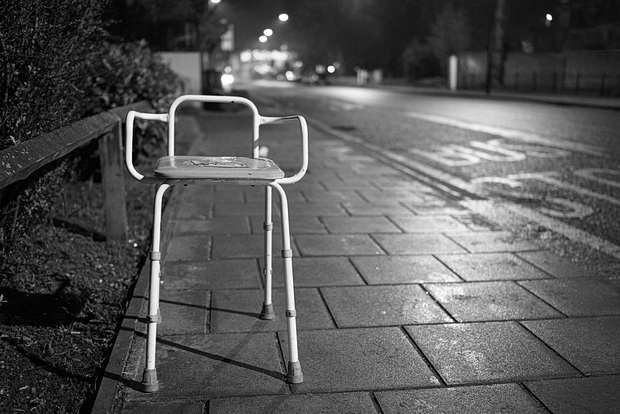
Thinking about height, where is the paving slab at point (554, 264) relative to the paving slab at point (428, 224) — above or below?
below

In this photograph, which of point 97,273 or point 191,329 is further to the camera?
point 97,273

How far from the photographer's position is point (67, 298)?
4.14 meters

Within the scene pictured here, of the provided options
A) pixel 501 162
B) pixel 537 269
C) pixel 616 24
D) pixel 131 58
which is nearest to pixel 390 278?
pixel 537 269

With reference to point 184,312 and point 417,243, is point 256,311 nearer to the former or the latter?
point 184,312

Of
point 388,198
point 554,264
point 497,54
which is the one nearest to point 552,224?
point 554,264

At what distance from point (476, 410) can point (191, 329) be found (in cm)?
166

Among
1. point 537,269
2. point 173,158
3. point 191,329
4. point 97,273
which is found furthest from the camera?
point 537,269

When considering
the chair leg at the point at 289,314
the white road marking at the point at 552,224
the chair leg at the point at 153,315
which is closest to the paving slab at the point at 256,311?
the chair leg at the point at 289,314

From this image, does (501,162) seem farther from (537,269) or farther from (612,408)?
(612,408)

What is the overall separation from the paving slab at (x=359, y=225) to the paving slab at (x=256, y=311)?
5.92 ft

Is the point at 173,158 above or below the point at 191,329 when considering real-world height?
above

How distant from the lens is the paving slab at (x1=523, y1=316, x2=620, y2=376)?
3.46m

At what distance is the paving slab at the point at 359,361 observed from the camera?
→ 10.6 feet

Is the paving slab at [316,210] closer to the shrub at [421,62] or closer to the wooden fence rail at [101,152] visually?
the wooden fence rail at [101,152]
